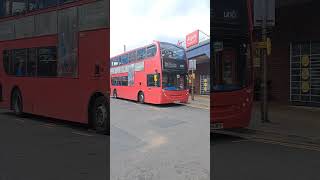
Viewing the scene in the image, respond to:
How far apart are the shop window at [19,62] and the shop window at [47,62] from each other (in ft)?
0.87

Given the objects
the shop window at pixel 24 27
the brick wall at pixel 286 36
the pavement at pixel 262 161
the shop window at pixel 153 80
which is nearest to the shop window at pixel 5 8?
the shop window at pixel 24 27

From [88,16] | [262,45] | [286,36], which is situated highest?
[286,36]

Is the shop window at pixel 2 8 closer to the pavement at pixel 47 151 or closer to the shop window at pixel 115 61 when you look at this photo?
the pavement at pixel 47 151

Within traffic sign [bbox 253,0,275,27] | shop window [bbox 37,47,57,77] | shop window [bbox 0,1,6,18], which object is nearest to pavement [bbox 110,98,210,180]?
shop window [bbox 0,1,6,18]

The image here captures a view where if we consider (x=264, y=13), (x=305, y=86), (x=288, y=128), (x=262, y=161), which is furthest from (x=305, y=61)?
(x=262, y=161)

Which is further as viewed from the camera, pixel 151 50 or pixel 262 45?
pixel 262 45

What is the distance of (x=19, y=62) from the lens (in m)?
7.11

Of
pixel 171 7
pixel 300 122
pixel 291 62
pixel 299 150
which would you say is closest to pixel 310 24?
pixel 291 62

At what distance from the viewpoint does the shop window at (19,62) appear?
6676 millimetres

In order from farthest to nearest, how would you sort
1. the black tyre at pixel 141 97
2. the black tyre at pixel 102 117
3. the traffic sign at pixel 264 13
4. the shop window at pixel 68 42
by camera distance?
1. the traffic sign at pixel 264 13
2. the shop window at pixel 68 42
3. the black tyre at pixel 102 117
4. the black tyre at pixel 141 97

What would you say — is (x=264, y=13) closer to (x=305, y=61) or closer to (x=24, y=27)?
(x=305, y=61)

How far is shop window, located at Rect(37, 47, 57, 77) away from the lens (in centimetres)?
601

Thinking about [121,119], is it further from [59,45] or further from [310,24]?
[310,24]

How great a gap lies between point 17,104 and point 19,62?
831 mm
